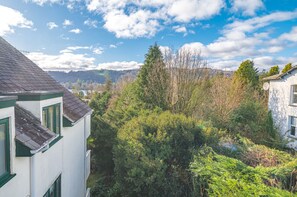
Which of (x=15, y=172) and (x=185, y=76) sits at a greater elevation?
(x=185, y=76)

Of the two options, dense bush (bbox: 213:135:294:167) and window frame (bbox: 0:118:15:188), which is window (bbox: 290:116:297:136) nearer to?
dense bush (bbox: 213:135:294:167)

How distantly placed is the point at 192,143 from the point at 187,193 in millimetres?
2828

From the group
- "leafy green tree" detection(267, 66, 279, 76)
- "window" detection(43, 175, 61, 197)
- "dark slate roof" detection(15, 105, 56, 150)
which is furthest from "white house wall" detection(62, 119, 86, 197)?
"leafy green tree" detection(267, 66, 279, 76)

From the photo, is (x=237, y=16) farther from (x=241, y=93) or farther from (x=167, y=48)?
(x=241, y=93)

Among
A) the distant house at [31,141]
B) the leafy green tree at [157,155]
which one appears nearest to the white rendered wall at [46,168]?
the distant house at [31,141]

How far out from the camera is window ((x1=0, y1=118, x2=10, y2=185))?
4507 mm

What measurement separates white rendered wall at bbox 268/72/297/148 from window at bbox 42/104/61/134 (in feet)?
76.1

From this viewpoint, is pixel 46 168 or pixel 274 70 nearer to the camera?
pixel 46 168

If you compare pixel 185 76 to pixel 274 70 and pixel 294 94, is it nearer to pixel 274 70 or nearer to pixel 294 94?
pixel 294 94

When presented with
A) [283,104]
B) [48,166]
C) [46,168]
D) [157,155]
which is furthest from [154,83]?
[46,168]

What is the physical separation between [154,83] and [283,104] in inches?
572

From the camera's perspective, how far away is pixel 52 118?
7762 millimetres

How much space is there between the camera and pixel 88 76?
156250 mm

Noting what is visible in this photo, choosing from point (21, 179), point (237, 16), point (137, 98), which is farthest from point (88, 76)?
point (21, 179)
